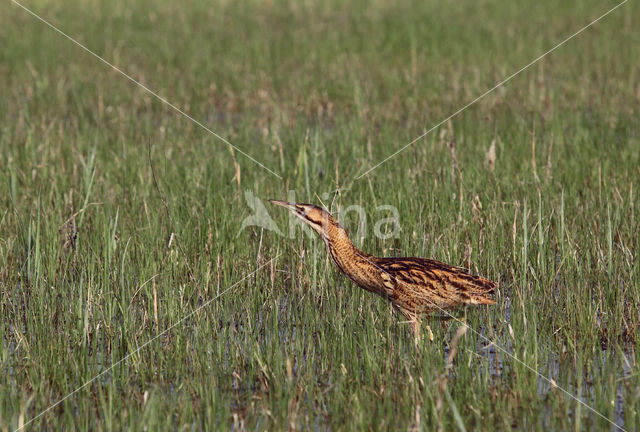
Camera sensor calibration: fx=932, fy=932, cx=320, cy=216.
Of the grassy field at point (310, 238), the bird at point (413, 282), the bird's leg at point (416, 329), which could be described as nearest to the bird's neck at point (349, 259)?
the bird at point (413, 282)

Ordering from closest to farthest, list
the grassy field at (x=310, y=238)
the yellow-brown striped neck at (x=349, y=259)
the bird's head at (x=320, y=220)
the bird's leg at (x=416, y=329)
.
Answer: the grassy field at (x=310, y=238), the bird's leg at (x=416, y=329), the yellow-brown striped neck at (x=349, y=259), the bird's head at (x=320, y=220)

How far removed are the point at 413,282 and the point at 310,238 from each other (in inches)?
69.3

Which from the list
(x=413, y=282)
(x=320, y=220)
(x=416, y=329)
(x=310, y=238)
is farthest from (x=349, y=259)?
(x=310, y=238)

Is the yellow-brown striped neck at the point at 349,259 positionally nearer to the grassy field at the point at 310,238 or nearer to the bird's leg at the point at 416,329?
the grassy field at the point at 310,238

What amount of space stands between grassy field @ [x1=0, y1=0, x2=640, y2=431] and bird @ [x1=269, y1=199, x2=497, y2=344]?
19cm

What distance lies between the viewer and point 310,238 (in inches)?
299

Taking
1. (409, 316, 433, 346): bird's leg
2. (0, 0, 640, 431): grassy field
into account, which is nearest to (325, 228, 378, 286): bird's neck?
(0, 0, 640, 431): grassy field

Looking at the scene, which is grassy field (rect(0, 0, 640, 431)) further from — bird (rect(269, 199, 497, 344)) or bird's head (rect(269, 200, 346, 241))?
bird's head (rect(269, 200, 346, 241))

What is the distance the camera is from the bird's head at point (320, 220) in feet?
21.0

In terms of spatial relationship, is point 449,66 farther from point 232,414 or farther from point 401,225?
point 232,414

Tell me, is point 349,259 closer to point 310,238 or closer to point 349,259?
point 349,259

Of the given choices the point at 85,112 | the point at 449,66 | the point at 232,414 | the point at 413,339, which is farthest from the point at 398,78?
the point at 232,414

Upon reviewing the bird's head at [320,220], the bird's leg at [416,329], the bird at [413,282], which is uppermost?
the bird's head at [320,220]

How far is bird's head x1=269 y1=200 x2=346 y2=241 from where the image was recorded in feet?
21.0
